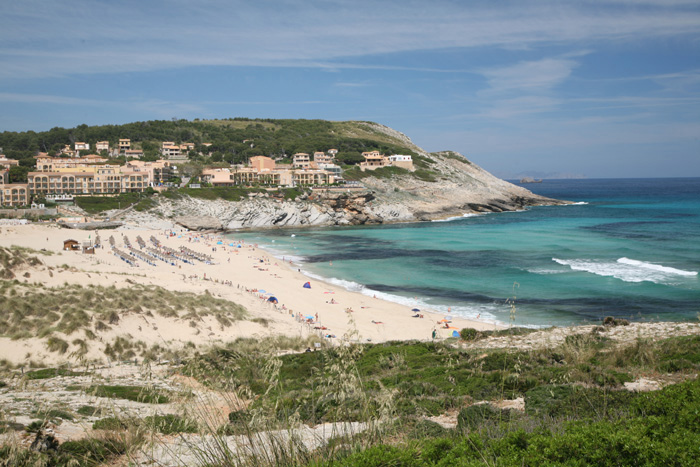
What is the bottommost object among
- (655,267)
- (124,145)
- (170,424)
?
(655,267)

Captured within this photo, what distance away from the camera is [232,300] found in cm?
2131

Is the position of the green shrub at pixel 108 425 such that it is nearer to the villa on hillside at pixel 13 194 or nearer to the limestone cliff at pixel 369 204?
the limestone cliff at pixel 369 204

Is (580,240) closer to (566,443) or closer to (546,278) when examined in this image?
(546,278)

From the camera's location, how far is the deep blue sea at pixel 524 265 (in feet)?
72.4

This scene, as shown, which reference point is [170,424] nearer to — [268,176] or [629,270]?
[629,270]

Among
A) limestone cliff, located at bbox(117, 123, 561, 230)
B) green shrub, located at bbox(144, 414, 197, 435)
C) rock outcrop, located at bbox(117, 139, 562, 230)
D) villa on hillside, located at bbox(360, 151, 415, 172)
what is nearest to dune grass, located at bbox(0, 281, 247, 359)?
green shrub, located at bbox(144, 414, 197, 435)

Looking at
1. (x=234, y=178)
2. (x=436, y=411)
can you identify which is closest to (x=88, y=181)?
(x=234, y=178)

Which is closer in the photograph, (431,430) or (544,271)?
(431,430)

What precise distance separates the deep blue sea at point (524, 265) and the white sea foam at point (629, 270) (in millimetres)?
59

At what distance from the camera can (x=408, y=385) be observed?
27.8 ft

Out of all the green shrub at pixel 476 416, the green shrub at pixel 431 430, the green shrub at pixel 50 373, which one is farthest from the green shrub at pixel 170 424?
the green shrub at pixel 50 373

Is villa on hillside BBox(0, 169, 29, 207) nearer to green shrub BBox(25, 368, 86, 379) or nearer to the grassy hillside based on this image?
the grassy hillside

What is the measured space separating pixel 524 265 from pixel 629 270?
261 inches

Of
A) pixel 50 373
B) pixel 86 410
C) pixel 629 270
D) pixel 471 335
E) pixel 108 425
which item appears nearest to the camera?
pixel 108 425
